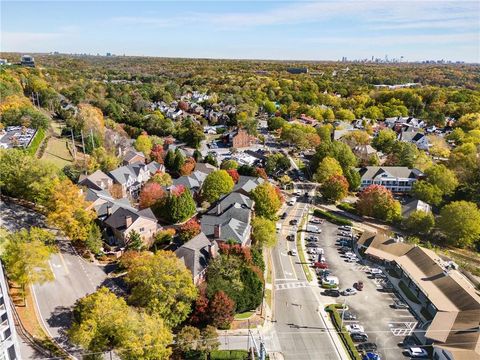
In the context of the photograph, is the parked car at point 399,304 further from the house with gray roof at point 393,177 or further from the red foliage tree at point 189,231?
the house with gray roof at point 393,177

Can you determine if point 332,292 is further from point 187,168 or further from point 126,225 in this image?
point 187,168

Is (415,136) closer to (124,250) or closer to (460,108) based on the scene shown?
(460,108)

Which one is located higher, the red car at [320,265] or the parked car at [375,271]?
the red car at [320,265]

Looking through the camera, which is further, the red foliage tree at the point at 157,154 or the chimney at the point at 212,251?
the red foliage tree at the point at 157,154

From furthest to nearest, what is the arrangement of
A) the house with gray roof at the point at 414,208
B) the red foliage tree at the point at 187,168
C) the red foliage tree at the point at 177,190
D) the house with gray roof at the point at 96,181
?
the red foliage tree at the point at 187,168 < the house with gray roof at the point at 414,208 < the house with gray roof at the point at 96,181 < the red foliage tree at the point at 177,190

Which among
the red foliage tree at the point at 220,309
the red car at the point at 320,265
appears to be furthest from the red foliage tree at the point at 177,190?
the red foliage tree at the point at 220,309

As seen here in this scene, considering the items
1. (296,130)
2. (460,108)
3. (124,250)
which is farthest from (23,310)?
(460,108)
